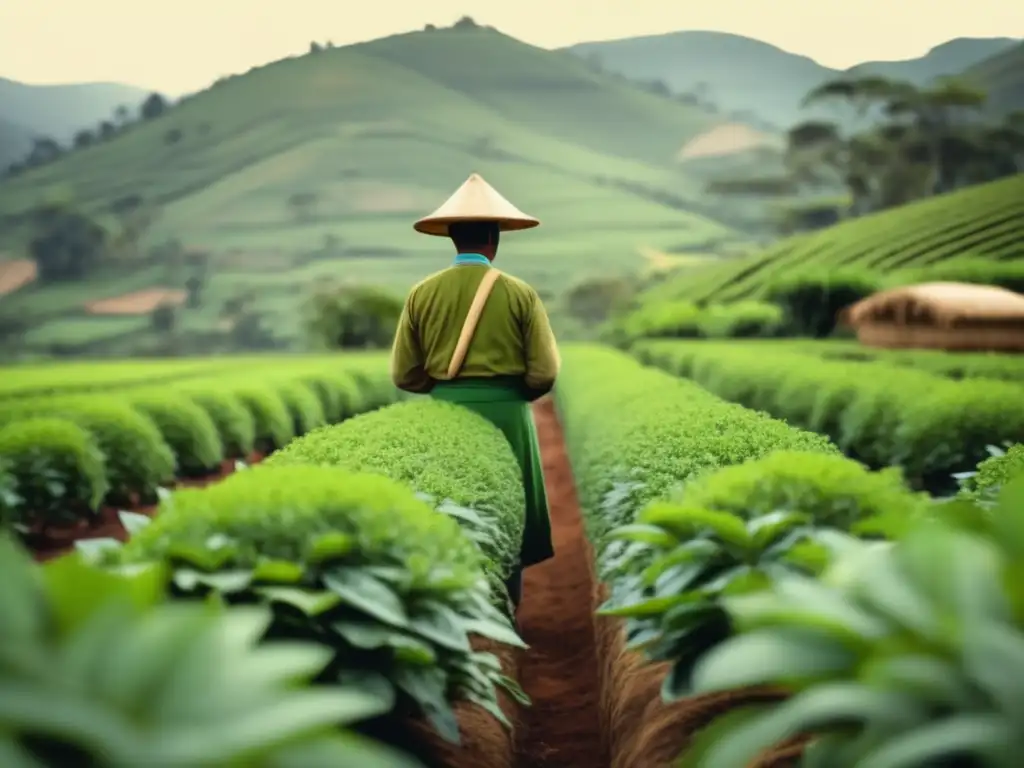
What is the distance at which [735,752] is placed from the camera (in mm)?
901

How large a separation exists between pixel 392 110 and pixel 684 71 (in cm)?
1733

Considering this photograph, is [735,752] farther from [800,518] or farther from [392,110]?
[392,110]

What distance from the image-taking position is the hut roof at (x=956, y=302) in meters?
11.9

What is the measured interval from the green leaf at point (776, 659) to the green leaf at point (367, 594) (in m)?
0.57

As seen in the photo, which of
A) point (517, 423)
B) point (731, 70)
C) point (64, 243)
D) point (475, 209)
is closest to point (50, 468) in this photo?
point (517, 423)

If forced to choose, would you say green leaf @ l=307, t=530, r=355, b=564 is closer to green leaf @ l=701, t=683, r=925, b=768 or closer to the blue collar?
green leaf @ l=701, t=683, r=925, b=768

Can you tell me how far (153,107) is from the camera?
45.5 meters

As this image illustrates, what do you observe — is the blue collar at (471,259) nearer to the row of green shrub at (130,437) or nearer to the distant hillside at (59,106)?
the row of green shrub at (130,437)

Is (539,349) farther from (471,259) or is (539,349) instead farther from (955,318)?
(955,318)

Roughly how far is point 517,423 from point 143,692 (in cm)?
322

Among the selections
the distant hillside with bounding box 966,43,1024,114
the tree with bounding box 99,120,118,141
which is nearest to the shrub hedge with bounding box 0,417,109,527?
the distant hillside with bounding box 966,43,1024,114

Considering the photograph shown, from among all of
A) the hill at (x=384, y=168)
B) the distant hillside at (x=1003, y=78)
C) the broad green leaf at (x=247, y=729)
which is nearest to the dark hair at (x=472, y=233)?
the broad green leaf at (x=247, y=729)

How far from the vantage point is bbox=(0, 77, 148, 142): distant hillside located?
28.1 meters

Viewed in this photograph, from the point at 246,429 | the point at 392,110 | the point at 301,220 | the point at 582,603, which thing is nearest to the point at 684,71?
the point at 392,110
